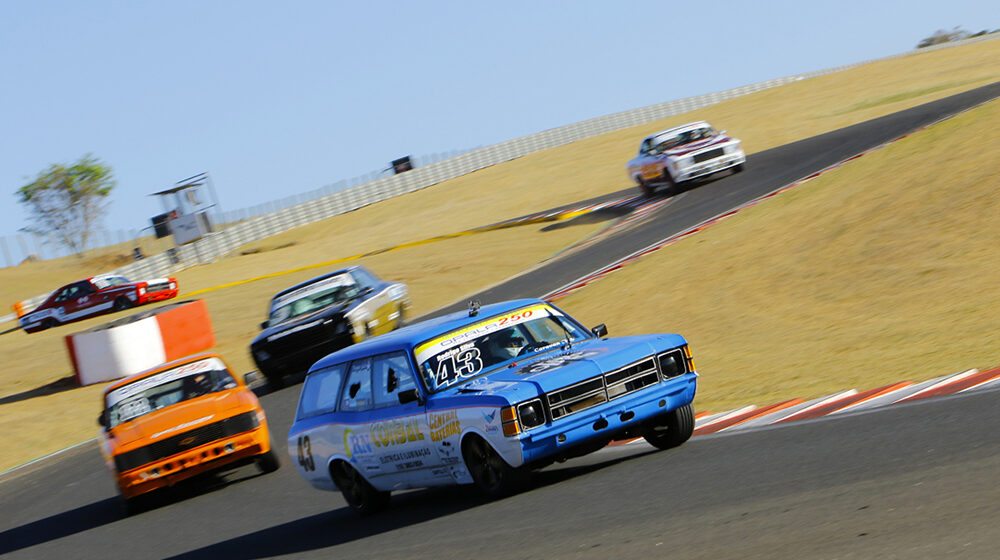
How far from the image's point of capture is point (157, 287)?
3656 cm

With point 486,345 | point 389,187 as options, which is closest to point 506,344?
point 486,345

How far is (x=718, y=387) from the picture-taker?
11.1 m

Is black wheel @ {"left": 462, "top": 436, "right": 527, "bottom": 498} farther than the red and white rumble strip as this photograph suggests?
No

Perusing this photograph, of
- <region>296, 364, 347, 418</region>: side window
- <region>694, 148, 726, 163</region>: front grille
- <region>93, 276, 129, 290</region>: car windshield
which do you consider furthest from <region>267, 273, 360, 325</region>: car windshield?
<region>93, 276, 129, 290</region>: car windshield

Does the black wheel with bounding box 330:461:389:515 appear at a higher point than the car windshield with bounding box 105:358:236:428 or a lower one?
lower

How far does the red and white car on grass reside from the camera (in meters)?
37.2

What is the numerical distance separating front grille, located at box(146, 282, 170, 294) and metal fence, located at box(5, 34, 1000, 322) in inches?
325

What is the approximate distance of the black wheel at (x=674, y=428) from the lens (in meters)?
8.00

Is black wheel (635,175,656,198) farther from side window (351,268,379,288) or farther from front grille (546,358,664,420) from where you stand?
front grille (546,358,664,420)

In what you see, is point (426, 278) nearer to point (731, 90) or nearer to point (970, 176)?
point (970, 176)

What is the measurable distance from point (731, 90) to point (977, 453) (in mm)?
76341

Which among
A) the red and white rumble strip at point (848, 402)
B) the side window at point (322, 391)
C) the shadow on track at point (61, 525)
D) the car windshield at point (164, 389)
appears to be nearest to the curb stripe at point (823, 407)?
the red and white rumble strip at point (848, 402)

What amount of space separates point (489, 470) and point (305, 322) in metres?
9.33

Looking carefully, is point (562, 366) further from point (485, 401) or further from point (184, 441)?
point (184, 441)
